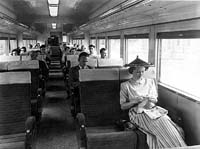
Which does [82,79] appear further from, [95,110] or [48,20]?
[48,20]

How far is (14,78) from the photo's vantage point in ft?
12.1

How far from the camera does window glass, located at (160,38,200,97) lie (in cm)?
325

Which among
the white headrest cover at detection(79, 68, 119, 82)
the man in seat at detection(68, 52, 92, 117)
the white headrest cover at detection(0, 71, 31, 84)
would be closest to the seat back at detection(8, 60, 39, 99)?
the man in seat at detection(68, 52, 92, 117)

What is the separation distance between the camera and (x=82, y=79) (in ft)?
12.4

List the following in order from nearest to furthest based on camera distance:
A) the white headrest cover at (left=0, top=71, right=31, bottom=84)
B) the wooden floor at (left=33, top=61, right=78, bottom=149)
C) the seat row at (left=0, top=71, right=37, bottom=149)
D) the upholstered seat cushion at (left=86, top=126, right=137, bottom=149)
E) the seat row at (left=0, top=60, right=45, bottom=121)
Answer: the upholstered seat cushion at (left=86, top=126, right=137, bottom=149) → the seat row at (left=0, top=71, right=37, bottom=149) → the white headrest cover at (left=0, top=71, right=31, bottom=84) → the wooden floor at (left=33, top=61, right=78, bottom=149) → the seat row at (left=0, top=60, right=45, bottom=121)

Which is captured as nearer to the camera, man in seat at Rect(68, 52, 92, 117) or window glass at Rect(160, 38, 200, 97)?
window glass at Rect(160, 38, 200, 97)

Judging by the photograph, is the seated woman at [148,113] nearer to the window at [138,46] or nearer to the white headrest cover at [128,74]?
the white headrest cover at [128,74]

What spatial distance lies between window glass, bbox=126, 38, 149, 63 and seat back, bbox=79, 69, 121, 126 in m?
1.39

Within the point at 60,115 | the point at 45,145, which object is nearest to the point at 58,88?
the point at 60,115

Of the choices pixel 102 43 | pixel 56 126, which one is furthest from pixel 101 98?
pixel 102 43

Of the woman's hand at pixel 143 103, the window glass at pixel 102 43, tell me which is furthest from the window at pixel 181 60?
the window glass at pixel 102 43

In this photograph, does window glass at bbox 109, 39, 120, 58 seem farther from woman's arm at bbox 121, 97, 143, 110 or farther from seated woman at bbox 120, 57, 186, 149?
woman's arm at bbox 121, 97, 143, 110

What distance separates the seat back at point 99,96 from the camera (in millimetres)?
3715

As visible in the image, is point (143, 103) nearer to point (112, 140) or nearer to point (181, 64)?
point (112, 140)
